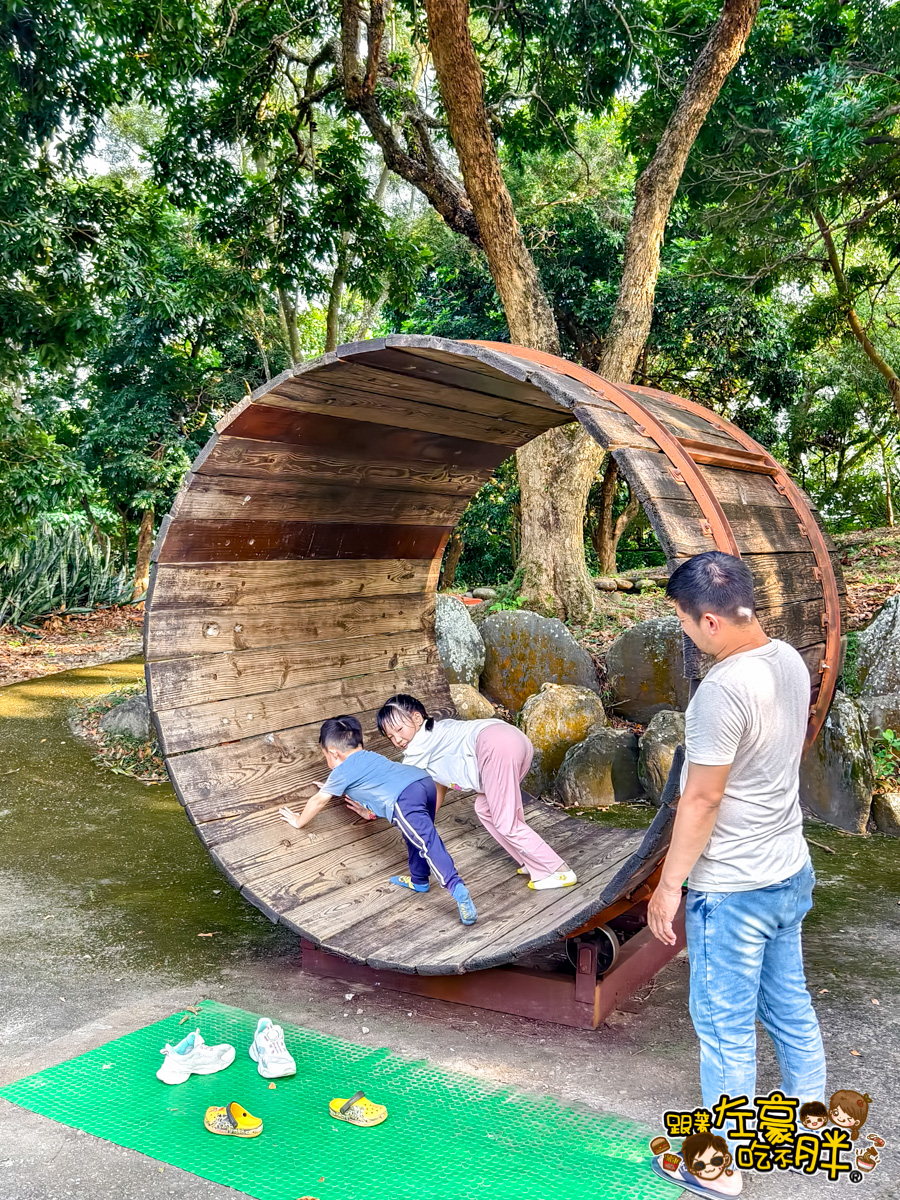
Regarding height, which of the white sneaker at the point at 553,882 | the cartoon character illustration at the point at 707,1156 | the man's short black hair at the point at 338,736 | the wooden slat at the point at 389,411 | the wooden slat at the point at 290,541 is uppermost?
the wooden slat at the point at 389,411

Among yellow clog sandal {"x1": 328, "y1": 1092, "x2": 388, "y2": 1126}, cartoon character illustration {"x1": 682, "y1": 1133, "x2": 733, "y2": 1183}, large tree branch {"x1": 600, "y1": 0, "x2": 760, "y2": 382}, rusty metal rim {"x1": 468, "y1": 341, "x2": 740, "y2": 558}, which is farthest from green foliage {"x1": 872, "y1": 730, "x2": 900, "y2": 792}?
yellow clog sandal {"x1": 328, "y1": 1092, "x2": 388, "y2": 1126}

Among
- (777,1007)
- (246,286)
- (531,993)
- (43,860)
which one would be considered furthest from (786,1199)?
(246,286)

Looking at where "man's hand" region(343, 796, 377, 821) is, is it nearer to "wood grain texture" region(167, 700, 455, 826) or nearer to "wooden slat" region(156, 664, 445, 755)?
"wood grain texture" region(167, 700, 455, 826)

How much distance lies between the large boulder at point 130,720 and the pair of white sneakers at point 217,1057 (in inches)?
193

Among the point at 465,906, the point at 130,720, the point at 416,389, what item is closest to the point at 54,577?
the point at 130,720

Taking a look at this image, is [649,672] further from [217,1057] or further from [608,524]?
[608,524]

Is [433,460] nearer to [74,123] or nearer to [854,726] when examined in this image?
[854,726]

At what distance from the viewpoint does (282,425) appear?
399cm

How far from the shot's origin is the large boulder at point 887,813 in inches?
220

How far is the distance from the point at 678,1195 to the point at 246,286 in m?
10.8

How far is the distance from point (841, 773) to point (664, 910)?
12.5 feet

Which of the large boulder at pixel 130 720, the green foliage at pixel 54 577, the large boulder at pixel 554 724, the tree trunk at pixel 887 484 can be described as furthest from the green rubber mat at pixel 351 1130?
the tree trunk at pixel 887 484

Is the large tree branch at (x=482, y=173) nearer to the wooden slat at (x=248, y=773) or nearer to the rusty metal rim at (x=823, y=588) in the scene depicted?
the rusty metal rim at (x=823, y=588)

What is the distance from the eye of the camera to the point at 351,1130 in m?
2.79
